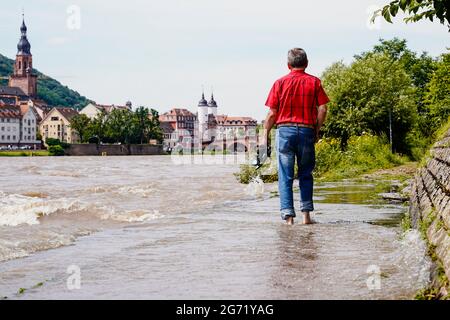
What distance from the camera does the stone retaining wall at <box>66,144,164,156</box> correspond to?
479 ft

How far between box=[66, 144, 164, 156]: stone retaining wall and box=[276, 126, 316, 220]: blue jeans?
457 feet

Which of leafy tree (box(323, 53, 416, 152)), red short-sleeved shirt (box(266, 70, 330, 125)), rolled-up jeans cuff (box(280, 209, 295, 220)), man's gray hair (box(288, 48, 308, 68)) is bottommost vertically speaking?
rolled-up jeans cuff (box(280, 209, 295, 220))

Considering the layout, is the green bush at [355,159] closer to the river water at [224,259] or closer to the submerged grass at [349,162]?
the submerged grass at [349,162]

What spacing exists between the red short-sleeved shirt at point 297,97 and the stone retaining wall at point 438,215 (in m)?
1.54

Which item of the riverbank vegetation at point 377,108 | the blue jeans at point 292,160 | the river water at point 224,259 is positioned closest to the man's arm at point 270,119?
the blue jeans at point 292,160

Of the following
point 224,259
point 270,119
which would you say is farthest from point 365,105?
point 224,259

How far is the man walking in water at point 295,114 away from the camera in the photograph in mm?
8078

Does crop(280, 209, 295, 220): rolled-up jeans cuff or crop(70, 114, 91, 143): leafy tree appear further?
crop(70, 114, 91, 143): leafy tree

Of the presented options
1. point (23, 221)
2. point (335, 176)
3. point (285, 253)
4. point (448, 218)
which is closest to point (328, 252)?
point (285, 253)

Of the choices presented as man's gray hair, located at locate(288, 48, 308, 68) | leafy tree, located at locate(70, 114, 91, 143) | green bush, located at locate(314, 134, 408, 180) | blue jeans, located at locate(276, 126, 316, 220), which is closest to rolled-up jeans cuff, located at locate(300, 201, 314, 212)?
blue jeans, located at locate(276, 126, 316, 220)

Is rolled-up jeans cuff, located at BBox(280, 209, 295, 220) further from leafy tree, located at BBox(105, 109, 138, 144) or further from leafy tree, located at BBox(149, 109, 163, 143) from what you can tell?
leafy tree, located at BBox(149, 109, 163, 143)

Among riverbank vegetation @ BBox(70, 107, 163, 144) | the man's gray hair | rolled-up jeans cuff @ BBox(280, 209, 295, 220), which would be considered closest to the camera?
the man's gray hair
